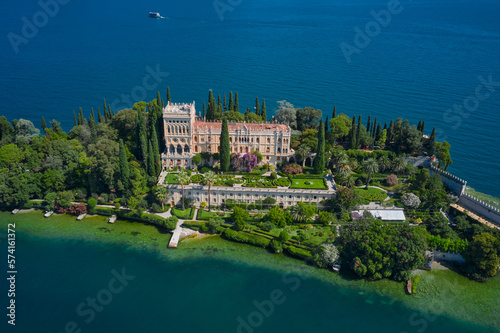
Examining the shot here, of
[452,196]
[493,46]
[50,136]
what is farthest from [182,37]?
[452,196]

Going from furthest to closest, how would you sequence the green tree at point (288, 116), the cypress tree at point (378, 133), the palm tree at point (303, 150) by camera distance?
the green tree at point (288, 116), the cypress tree at point (378, 133), the palm tree at point (303, 150)

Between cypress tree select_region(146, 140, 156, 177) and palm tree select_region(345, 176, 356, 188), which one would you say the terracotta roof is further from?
palm tree select_region(345, 176, 356, 188)

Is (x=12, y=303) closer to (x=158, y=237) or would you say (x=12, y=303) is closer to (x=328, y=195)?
(x=158, y=237)

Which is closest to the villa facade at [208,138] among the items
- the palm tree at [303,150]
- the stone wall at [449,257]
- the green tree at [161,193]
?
the palm tree at [303,150]

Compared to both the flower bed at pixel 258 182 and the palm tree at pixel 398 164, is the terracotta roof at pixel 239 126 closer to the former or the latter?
the flower bed at pixel 258 182

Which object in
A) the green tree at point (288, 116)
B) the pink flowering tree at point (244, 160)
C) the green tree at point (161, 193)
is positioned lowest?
the green tree at point (161, 193)

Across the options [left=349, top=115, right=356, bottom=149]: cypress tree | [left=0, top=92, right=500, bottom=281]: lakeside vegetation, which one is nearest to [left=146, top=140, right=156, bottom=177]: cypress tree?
[left=0, top=92, right=500, bottom=281]: lakeside vegetation
